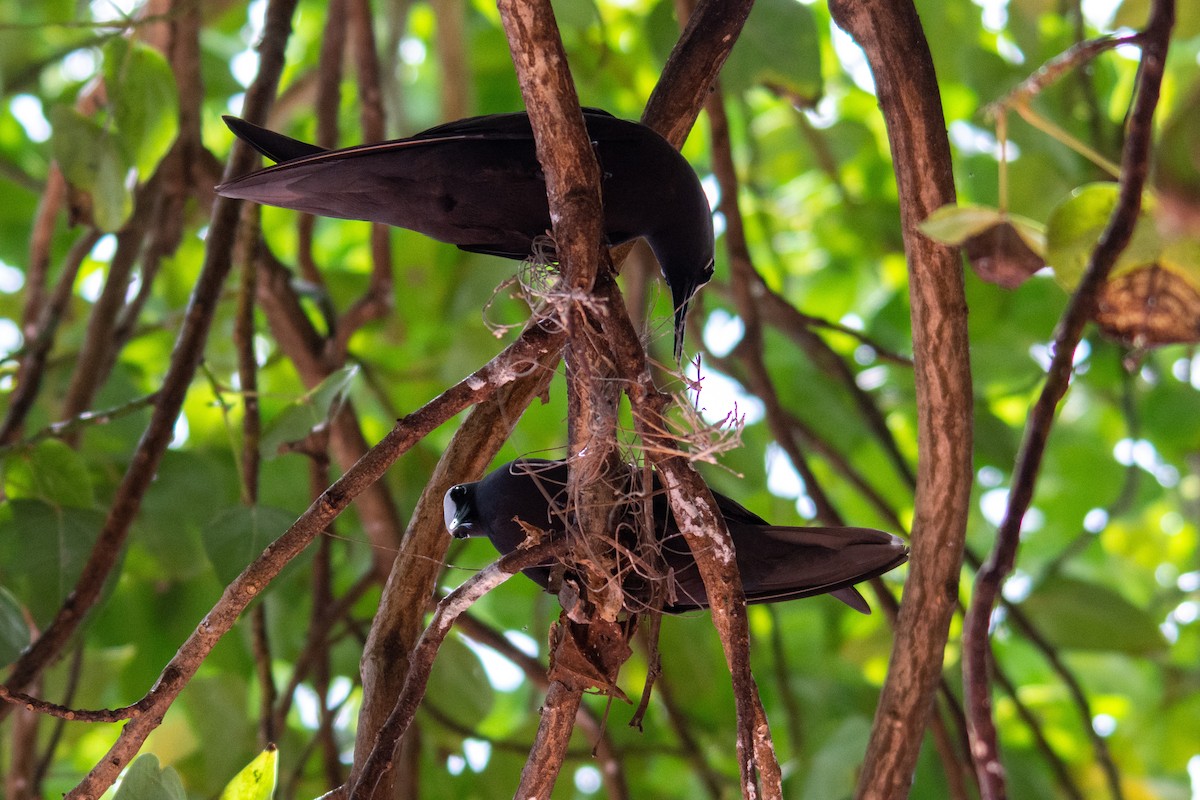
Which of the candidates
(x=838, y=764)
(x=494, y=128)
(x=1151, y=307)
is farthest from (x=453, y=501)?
(x=838, y=764)

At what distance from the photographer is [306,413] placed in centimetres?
112

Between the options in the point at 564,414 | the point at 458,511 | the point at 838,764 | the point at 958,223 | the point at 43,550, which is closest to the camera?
the point at 958,223

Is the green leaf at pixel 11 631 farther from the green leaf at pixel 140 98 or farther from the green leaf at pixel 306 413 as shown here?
the green leaf at pixel 140 98

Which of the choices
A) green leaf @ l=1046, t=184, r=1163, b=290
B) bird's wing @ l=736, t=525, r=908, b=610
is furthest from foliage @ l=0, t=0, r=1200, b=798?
bird's wing @ l=736, t=525, r=908, b=610

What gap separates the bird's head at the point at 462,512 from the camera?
0.86 meters

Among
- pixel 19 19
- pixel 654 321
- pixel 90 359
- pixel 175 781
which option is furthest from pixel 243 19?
pixel 175 781

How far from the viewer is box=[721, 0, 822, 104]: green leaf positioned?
1.43 meters

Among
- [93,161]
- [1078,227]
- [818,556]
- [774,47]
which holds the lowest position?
[818,556]

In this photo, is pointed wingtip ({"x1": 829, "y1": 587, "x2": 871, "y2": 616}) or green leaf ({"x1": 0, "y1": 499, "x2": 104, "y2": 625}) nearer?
pointed wingtip ({"x1": 829, "y1": 587, "x2": 871, "y2": 616})

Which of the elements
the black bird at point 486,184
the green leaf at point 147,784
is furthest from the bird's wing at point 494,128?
the green leaf at point 147,784

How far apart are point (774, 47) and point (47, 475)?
3.30ft

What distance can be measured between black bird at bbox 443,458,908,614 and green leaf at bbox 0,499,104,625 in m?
0.52

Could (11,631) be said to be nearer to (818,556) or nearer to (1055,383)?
(818,556)

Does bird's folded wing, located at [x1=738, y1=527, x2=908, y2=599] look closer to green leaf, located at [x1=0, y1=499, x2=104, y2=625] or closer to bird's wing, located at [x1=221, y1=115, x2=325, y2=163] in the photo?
bird's wing, located at [x1=221, y1=115, x2=325, y2=163]
